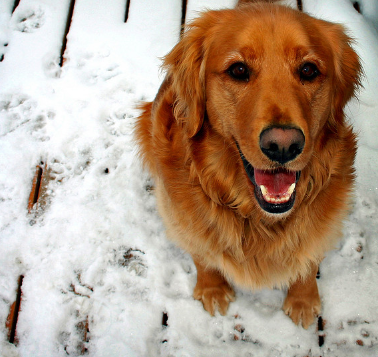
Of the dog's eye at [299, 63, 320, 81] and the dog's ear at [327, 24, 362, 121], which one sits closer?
the dog's eye at [299, 63, 320, 81]

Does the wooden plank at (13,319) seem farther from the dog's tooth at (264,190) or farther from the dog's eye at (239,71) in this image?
the dog's eye at (239,71)

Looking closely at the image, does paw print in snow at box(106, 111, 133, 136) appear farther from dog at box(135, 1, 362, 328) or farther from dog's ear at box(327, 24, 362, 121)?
dog's ear at box(327, 24, 362, 121)

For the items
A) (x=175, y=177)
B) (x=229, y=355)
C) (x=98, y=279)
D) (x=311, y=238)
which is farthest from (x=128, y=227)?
(x=311, y=238)

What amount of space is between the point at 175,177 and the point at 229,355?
111 centimetres

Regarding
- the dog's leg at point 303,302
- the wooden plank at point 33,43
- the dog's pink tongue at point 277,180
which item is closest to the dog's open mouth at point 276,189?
the dog's pink tongue at point 277,180

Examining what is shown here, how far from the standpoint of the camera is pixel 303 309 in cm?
227

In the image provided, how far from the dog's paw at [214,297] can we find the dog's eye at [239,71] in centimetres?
132

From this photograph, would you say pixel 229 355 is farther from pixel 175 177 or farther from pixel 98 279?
pixel 175 177

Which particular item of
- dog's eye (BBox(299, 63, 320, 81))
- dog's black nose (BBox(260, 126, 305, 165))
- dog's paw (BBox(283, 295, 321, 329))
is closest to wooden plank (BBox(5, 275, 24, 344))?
dog's paw (BBox(283, 295, 321, 329))

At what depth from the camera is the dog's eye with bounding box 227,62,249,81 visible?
1.64 m

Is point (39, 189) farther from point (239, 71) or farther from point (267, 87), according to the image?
point (267, 87)

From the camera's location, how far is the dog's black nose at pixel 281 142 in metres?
1.42

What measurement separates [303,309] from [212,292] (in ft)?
1.81

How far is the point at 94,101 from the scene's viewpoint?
3041 mm
